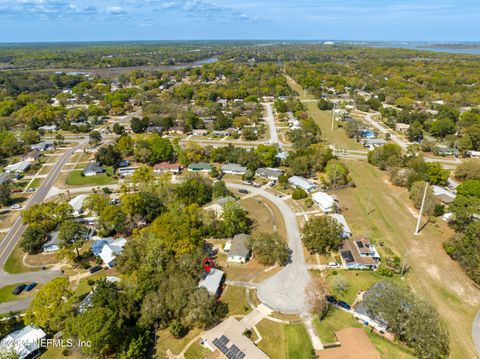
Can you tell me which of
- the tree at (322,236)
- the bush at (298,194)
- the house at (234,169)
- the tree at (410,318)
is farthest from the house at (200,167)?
the tree at (410,318)

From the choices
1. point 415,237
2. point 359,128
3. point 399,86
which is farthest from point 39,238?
point 399,86

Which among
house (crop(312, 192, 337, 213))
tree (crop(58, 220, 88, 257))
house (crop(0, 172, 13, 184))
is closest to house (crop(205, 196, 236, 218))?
house (crop(312, 192, 337, 213))

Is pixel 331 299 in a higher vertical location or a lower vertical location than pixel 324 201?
lower

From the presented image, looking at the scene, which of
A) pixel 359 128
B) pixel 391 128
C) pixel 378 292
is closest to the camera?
pixel 378 292

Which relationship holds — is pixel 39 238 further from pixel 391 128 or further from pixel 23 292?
pixel 391 128

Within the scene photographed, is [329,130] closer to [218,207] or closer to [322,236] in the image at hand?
[218,207]

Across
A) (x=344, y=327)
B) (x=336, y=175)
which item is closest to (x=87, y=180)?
(x=336, y=175)

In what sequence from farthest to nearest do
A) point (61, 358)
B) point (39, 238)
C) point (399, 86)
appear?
point (399, 86), point (39, 238), point (61, 358)
